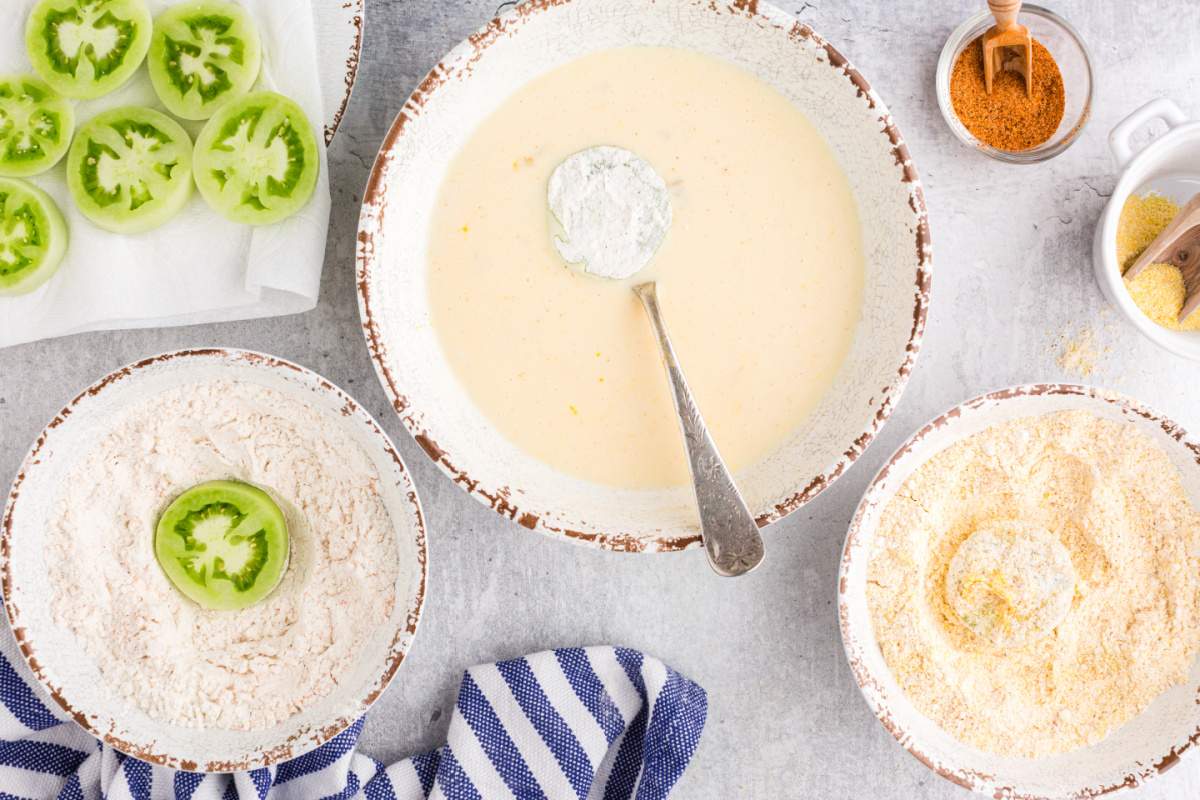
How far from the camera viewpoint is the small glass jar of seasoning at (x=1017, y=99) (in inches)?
51.9

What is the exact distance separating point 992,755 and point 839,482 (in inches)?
15.2

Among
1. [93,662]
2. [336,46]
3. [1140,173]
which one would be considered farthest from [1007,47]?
[93,662]

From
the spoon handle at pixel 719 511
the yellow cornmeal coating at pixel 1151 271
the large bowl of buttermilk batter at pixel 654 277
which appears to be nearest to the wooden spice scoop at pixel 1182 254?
the yellow cornmeal coating at pixel 1151 271

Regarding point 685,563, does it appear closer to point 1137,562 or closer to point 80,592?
point 1137,562

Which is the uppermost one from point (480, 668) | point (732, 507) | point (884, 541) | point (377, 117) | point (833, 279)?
point (377, 117)

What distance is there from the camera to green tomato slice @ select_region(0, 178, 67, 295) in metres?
1.21

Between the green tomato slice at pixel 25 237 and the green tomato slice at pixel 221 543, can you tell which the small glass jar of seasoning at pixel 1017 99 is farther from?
the green tomato slice at pixel 25 237

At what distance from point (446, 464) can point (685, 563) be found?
14.5 inches

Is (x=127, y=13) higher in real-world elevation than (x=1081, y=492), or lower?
higher

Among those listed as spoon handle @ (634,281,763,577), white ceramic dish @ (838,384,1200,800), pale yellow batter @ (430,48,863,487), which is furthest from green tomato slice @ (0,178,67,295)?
white ceramic dish @ (838,384,1200,800)

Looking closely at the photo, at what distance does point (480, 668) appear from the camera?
1344 millimetres

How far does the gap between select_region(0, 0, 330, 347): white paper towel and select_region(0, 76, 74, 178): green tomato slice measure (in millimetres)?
30

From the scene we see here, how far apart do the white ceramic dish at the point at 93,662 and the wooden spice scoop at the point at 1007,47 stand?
0.88 metres

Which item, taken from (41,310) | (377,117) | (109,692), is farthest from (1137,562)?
(41,310)
